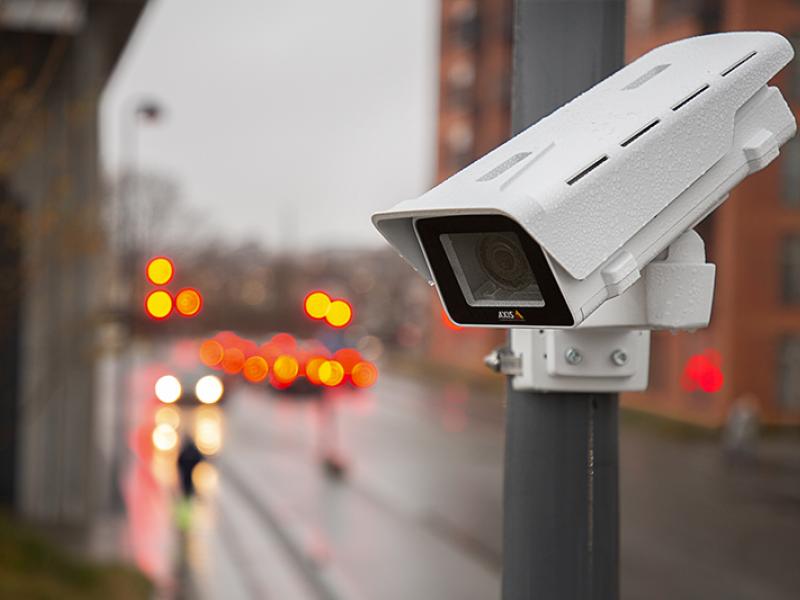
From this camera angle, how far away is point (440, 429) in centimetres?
3522

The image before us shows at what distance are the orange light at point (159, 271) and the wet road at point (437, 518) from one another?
3509 mm

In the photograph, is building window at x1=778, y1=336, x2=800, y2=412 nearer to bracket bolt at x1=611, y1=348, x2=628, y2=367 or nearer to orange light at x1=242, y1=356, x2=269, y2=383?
orange light at x1=242, y1=356, x2=269, y2=383

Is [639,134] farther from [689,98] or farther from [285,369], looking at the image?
[285,369]

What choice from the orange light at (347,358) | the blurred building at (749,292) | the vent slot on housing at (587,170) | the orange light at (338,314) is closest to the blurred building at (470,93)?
the blurred building at (749,292)

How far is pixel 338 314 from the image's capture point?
20219 millimetres

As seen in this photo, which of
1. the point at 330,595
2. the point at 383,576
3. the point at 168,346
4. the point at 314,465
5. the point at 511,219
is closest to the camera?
the point at 511,219

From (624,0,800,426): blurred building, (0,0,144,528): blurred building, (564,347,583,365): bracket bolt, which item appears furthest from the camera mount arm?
(624,0,800,426): blurred building

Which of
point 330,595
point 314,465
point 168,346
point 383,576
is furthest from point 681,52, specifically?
point 314,465

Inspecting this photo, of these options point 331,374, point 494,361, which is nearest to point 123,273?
point 331,374

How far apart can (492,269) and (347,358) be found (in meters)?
20.8

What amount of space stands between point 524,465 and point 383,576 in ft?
45.4

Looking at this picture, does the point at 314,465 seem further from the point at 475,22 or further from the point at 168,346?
the point at 475,22

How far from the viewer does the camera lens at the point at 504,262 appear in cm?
191

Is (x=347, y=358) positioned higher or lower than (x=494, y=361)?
lower
